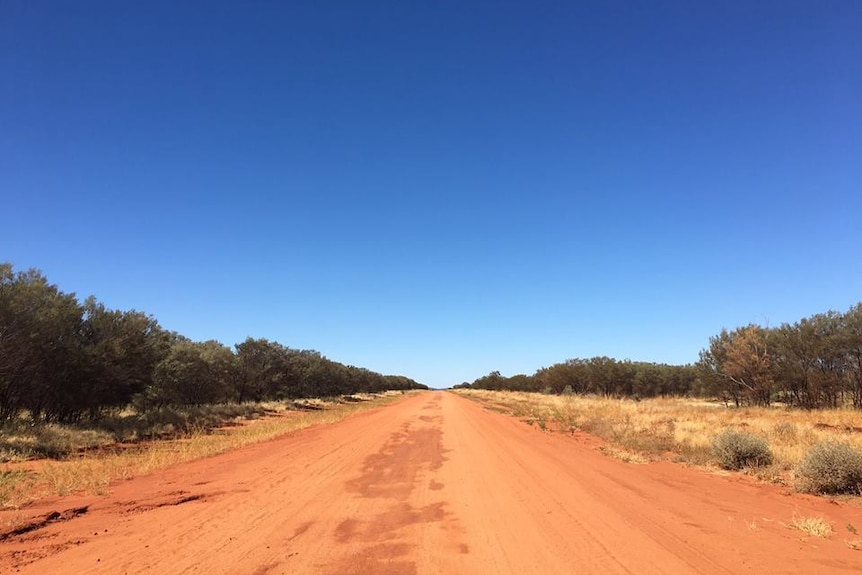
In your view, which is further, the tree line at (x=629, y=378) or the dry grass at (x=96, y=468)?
the tree line at (x=629, y=378)

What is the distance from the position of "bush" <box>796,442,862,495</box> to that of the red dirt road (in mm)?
645

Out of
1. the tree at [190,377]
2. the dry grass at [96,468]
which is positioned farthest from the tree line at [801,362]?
the tree at [190,377]

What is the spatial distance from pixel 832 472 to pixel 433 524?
8734 mm

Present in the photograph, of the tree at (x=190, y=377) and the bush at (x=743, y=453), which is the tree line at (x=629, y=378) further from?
the bush at (x=743, y=453)

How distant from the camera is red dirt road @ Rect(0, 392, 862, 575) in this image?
242 inches

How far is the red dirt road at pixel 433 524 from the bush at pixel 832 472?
0.64 meters

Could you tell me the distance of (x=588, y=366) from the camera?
80438 mm

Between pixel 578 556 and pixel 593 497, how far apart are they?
3.78m

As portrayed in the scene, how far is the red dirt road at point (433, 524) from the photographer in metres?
6.15

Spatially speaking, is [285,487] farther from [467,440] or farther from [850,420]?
[850,420]

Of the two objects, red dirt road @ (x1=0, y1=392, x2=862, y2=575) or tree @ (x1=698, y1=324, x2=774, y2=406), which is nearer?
red dirt road @ (x1=0, y1=392, x2=862, y2=575)

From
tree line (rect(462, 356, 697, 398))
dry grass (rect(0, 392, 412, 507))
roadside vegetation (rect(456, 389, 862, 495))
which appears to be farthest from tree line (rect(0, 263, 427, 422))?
tree line (rect(462, 356, 697, 398))

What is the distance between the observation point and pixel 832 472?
34.9 ft

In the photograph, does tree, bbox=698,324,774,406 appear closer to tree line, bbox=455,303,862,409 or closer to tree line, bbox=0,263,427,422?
tree line, bbox=455,303,862,409
